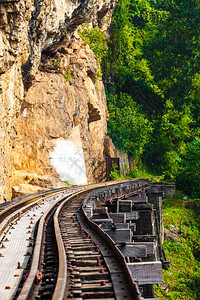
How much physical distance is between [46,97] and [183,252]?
14.4m

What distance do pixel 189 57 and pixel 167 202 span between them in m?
27.9

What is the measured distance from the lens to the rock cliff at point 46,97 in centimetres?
1756

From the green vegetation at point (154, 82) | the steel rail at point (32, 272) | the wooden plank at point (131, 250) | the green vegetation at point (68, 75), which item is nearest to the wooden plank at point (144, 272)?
the wooden plank at point (131, 250)

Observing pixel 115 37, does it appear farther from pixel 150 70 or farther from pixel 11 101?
pixel 11 101

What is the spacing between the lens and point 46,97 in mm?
27094

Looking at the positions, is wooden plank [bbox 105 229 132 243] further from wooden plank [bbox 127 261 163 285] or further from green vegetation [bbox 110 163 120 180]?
green vegetation [bbox 110 163 120 180]

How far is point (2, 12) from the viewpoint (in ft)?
51.0

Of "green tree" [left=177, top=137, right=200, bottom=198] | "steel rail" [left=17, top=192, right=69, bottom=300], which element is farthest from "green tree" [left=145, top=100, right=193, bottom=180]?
"steel rail" [left=17, top=192, right=69, bottom=300]

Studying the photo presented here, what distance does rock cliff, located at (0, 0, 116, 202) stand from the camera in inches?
691

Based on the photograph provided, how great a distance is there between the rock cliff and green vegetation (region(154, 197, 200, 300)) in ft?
25.2

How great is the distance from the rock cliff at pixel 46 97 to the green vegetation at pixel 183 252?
7.69m

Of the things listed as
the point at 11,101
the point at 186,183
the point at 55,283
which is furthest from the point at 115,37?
the point at 55,283

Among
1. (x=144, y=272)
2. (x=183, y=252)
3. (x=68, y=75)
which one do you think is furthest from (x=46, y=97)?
(x=144, y=272)

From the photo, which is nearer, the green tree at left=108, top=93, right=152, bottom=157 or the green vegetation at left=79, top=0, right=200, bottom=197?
the green tree at left=108, top=93, right=152, bottom=157
